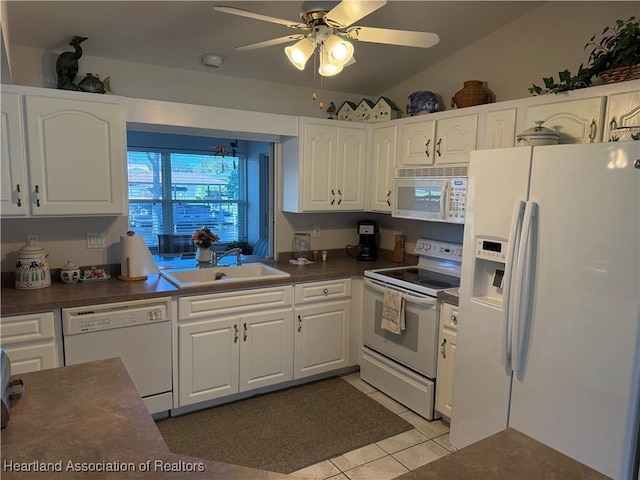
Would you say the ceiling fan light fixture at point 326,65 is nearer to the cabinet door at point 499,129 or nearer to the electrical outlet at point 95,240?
the cabinet door at point 499,129

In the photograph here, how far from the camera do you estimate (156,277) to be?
119 inches

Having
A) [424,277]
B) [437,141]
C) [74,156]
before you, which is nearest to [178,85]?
[74,156]

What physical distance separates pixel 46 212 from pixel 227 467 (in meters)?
2.23

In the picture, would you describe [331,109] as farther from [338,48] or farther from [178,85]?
[338,48]

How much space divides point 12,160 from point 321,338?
236 cm

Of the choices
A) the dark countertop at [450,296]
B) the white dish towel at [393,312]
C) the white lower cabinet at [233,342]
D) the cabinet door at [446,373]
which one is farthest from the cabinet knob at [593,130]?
the white lower cabinet at [233,342]

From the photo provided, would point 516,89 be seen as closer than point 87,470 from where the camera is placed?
No

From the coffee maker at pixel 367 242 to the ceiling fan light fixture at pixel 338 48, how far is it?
2148 mm

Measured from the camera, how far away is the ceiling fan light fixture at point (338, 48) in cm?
187

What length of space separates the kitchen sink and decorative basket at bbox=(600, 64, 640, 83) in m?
2.27

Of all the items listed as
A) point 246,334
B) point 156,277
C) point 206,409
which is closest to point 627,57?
point 246,334

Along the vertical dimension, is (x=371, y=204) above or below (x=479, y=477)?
above

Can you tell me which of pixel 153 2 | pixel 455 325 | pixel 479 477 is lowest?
pixel 455 325

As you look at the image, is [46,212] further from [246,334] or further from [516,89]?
[516,89]
